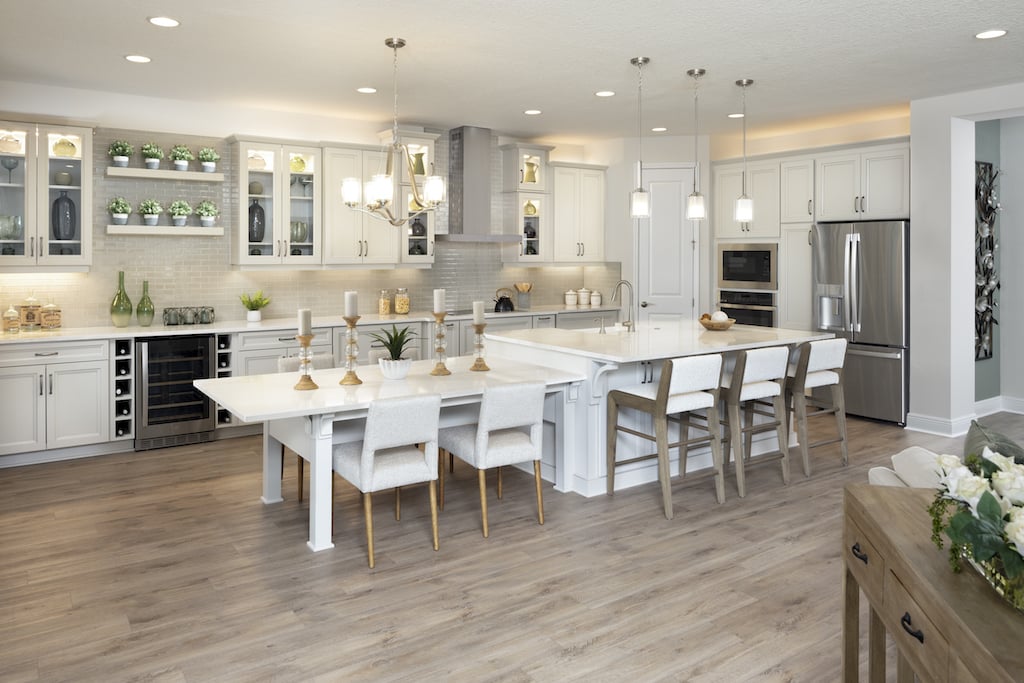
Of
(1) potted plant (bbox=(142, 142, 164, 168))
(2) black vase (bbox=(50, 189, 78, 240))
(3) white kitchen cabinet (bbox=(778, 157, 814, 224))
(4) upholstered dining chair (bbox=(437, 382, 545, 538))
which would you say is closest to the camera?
(4) upholstered dining chair (bbox=(437, 382, 545, 538))

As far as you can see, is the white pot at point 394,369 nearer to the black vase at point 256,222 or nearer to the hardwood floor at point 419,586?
the hardwood floor at point 419,586

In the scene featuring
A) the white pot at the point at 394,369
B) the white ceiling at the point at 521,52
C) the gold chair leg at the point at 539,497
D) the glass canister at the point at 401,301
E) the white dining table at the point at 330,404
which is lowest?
the gold chair leg at the point at 539,497

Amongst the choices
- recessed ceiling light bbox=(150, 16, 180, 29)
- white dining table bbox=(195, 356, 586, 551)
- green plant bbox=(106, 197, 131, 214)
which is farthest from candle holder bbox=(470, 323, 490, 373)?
green plant bbox=(106, 197, 131, 214)

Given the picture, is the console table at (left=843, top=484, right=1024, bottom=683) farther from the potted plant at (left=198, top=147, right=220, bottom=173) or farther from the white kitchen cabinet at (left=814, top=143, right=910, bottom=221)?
the potted plant at (left=198, top=147, right=220, bottom=173)

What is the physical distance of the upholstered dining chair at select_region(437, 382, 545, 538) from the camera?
416 centimetres

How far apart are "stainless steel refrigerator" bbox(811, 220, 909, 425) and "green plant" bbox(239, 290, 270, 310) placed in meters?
5.06

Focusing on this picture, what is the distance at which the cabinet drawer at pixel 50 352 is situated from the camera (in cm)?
549

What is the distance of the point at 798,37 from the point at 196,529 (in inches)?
175

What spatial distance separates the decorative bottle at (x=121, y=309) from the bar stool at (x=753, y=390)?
4626mm

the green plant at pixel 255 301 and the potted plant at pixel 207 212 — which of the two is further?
the green plant at pixel 255 301

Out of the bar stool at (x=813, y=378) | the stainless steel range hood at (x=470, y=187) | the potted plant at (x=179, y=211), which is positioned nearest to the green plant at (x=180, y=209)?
the potted plant at (x=179, y=211)

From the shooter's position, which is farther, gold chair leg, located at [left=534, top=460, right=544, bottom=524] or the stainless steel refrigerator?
the stainless steel refrigerator

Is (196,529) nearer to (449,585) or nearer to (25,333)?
(449,585)

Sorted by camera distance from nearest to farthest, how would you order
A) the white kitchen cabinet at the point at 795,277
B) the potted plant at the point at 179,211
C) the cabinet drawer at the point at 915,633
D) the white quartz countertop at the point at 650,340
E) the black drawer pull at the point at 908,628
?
the cabinet drawer at the point at 915,633, the black drawer pull at the point at 908,628, the white quartz countertop at the point at 650,340, the potted plant at the point at 179,211, the white kitchen cabinet at the point at 795,277
